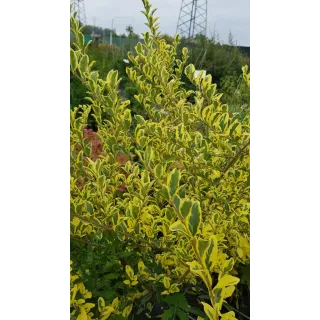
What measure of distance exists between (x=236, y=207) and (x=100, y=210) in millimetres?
350

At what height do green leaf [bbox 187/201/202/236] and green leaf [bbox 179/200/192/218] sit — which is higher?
green leaf [bbox 179/200/192/218]

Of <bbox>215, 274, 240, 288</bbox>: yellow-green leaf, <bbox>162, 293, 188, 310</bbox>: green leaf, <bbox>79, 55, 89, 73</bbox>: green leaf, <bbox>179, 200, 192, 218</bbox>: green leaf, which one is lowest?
<bbox>162, 293, 188, 310</bbox>: green leaf

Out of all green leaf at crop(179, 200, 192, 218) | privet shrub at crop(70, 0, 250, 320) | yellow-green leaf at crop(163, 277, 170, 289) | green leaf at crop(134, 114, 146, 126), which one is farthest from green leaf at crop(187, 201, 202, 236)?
green leaf at crop(134, 114, 146, 126)

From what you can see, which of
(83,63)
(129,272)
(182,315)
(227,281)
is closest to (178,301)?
(182,315)

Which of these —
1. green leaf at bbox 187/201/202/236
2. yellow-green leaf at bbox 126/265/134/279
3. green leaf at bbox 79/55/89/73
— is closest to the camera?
green leaf at bbox 187/201/202/236

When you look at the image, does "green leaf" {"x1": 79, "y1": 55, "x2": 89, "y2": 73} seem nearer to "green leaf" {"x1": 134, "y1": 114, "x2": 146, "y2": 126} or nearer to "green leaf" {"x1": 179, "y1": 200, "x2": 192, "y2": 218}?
"green leaf" {"x1": 134, "y1": 114, "x2": 146, "y2": 126}

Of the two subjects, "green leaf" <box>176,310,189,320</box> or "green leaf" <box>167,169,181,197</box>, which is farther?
"green leaf" <box>176,310,189,320</box>

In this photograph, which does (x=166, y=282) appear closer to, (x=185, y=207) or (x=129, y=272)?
(x=129, y=272)

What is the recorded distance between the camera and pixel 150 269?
1.07 meters

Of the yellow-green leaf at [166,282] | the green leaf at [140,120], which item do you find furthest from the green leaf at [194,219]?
the green leaf at [140,120]

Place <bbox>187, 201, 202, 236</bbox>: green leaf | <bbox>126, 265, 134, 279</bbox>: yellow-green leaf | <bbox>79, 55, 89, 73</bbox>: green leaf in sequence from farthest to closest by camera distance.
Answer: <bbox>126, 265, 134, 279</bbox>: yellow-green leaf < <bbox>79, 55, 89, 73</bbox>: green leaf < <bbox>187, 201, 202, 236</bbox>: green leaf

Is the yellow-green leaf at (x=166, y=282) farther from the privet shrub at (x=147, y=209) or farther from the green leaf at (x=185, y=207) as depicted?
the green leaf at (x=185, y=207)

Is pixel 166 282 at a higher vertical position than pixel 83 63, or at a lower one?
lower
